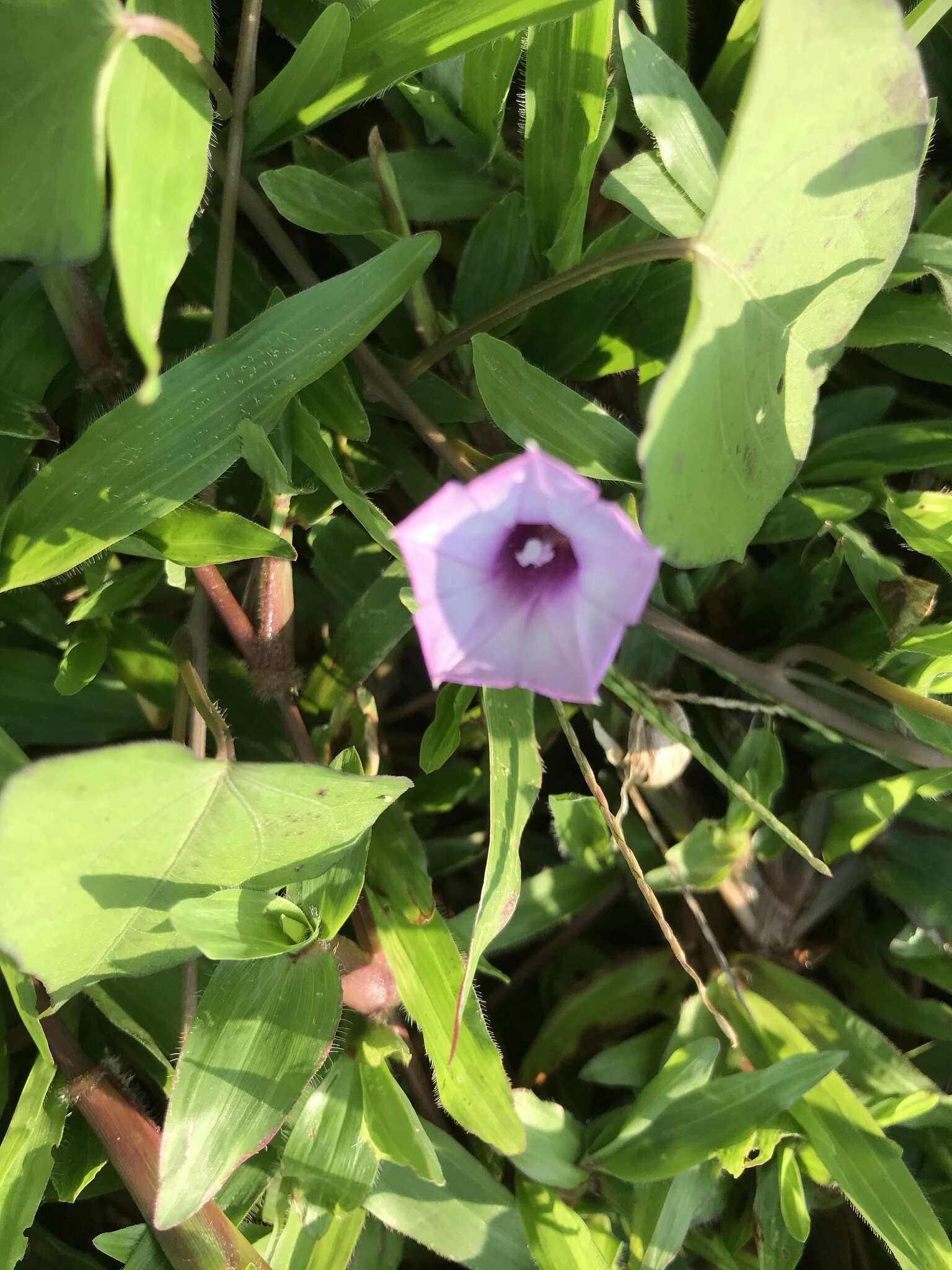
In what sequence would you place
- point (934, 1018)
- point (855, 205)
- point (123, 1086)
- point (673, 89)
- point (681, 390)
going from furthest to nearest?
point (934, 1018) < point (123, 1086) < point (673, 89) < point (855, 205) < point (681, 390)

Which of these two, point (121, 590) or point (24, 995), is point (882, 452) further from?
point (24, 995)

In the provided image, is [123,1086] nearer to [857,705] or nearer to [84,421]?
[84,421]

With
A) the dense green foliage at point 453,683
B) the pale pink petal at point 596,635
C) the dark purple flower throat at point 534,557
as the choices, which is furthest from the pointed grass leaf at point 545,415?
the pale pink petal at point 596,635

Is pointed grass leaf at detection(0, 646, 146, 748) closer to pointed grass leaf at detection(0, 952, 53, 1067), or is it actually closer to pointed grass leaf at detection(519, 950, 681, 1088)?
pointed grass leaf at detection(0, 952, 53, 1067)

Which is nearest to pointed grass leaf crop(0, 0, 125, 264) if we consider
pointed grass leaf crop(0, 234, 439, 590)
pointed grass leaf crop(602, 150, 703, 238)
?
pointed grass leaf crop(0, 234, 439, 590)

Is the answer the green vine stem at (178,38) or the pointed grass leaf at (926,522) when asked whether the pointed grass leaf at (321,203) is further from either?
the pointed grass leaf at (926,522)

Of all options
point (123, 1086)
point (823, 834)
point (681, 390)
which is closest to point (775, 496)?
point (681, 390)
